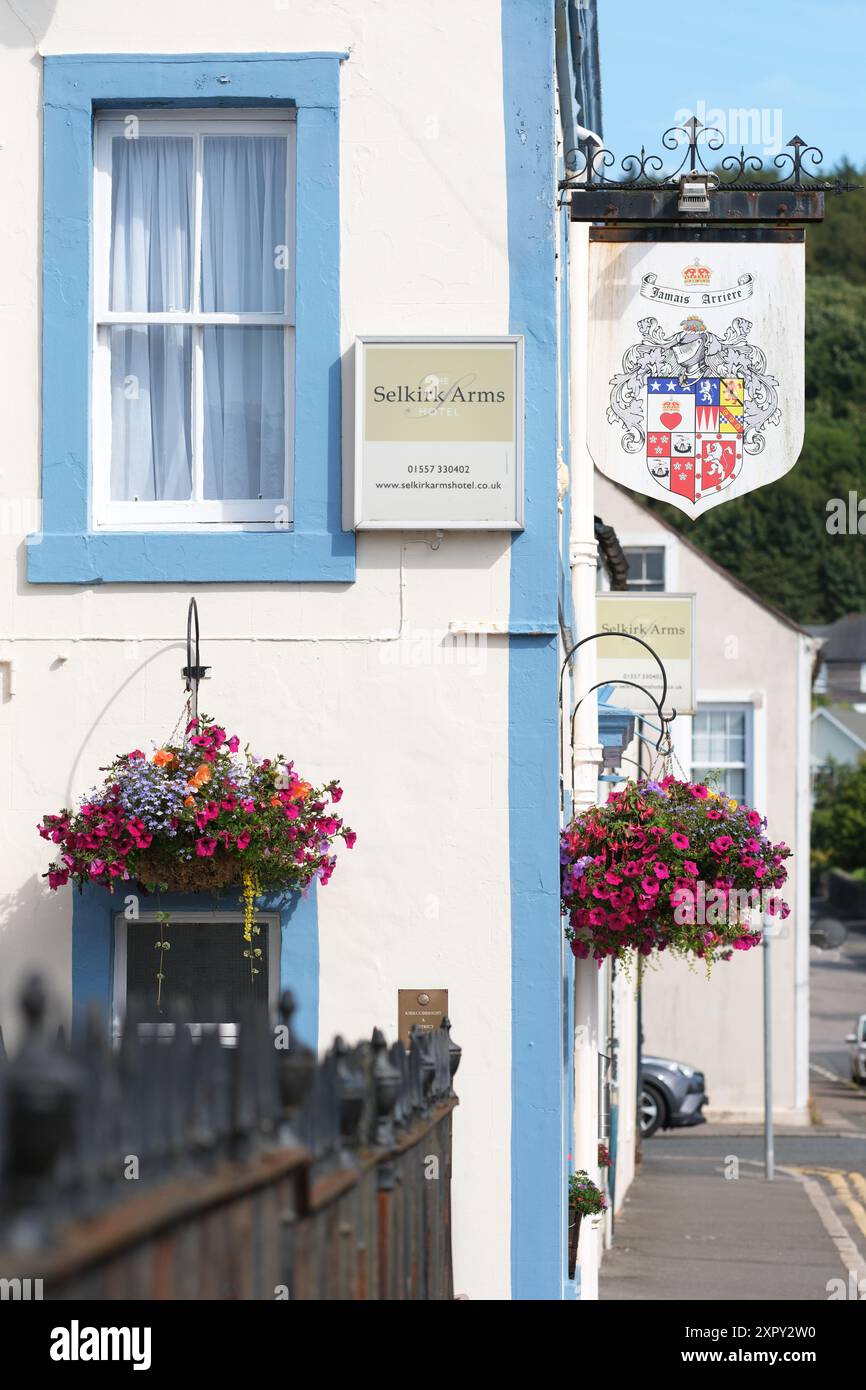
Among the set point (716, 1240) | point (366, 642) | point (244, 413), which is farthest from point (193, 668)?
point (716, 1240)

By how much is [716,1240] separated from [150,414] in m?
11.3

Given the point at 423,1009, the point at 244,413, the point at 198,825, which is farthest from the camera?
the point at 244,413

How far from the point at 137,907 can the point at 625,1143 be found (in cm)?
1365

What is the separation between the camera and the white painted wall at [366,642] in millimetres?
8055

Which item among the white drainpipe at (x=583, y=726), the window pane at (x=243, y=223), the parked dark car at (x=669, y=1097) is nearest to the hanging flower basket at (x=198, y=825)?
the window pane at (x=243, y=223)

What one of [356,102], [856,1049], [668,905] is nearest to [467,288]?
[356,102]

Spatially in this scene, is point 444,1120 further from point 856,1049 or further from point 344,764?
point 856,1049

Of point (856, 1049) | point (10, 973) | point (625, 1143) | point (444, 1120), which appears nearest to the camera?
point (444, 1120)

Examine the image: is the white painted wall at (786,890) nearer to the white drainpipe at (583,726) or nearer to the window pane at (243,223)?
the white drainpipe at (583,726)

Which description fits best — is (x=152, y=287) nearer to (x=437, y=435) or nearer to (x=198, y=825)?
(x=437, y=435)

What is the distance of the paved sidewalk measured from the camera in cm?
1426

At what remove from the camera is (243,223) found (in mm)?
8555

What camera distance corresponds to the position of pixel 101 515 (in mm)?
8406

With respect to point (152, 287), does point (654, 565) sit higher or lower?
higher
